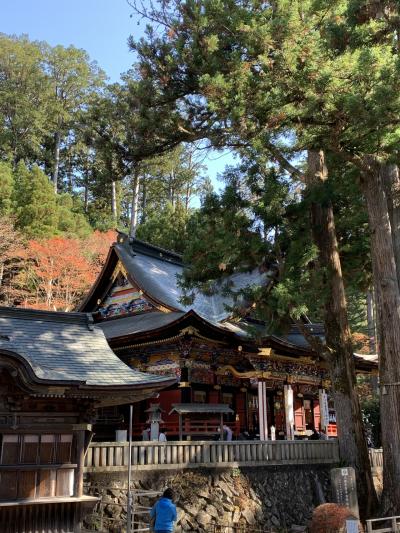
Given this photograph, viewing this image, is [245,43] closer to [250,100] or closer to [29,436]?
[250,100]

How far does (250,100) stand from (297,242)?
3720 mm

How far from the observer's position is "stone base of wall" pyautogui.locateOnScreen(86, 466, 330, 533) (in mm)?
10938

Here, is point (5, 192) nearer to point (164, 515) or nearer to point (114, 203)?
point (114, 203)

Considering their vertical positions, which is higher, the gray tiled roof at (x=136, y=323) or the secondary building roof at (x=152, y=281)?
the secondary building roof at (x=152, y=281)

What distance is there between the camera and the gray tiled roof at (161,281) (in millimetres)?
18781

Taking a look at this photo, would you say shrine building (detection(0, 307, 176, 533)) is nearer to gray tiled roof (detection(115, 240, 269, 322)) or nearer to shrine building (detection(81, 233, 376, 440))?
shrine building (detection(81, 233, 376, 440))

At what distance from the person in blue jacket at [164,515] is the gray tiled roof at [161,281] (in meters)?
10.5

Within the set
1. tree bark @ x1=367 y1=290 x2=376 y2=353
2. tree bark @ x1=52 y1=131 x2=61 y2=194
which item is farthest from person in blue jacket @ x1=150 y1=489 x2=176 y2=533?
tree bark @ x1=52 y1=131 x2=61 y2=194

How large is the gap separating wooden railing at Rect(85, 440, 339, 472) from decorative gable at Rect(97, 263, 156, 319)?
22.8 ft

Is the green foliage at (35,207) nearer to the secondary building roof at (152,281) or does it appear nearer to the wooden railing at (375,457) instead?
the secondary building roof at (152,281)

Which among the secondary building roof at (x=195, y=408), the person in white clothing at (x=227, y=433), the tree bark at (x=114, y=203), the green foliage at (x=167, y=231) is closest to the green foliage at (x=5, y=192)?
the green foliage at (x=167, y=231)

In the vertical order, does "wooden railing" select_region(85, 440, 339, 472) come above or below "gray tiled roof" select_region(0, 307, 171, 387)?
below

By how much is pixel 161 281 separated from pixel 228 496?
9.66 metres

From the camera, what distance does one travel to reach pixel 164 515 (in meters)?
7.10
